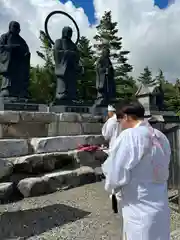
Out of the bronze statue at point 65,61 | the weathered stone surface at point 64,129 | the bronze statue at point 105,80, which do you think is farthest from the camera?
the bronze statue at point 105,80

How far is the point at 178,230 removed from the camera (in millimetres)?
3428

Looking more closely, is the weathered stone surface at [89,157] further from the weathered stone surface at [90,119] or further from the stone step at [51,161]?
the weathered stone surface at [90,119]

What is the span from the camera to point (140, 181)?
1793mm

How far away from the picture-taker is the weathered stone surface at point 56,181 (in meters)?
4.71

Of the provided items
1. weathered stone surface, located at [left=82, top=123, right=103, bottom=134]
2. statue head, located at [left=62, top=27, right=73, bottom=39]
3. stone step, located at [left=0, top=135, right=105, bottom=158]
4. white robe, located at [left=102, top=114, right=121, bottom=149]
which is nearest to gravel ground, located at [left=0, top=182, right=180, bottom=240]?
white robe, located at [left=102, top=114, right=121, bottom=149]

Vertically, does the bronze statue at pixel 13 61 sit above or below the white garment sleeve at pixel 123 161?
above

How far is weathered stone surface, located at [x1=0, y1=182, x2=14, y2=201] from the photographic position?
4.42 m

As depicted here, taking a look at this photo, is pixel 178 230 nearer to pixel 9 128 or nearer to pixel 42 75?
pixel 9 128

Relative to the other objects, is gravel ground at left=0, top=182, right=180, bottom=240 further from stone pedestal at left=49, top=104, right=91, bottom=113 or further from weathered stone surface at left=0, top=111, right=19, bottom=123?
stone pedestal at left=49, top=104, right=91, bottom=113

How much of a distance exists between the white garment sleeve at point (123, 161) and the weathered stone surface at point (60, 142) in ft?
13.1

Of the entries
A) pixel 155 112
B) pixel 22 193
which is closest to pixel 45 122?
pixel 22 193

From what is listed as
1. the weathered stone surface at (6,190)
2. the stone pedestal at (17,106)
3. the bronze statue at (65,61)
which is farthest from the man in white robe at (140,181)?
the bronze statue at (65,61)

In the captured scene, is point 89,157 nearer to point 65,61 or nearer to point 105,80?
point 65,61

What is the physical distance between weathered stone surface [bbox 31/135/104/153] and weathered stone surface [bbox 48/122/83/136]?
0.51m
